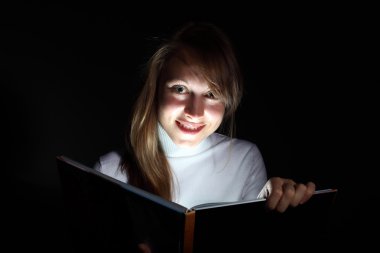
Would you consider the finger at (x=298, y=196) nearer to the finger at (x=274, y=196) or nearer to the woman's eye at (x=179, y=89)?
the finger at (x=274, y=196)

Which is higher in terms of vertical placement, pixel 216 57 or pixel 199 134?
pixel 216 57

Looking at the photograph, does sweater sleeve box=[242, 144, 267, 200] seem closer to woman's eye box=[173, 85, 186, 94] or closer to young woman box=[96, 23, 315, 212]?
young woman box=[96, 23, 315, 212]

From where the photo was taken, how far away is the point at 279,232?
68 centimetres

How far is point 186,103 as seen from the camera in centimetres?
87

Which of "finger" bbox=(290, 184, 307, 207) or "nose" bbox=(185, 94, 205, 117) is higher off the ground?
"nose" bbox=(185, 94, 205, 117)

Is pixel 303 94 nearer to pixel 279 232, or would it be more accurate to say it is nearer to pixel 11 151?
pixel 279 232

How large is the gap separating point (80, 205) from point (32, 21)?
26.1 inches

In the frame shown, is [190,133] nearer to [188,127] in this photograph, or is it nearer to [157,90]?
[188,127]

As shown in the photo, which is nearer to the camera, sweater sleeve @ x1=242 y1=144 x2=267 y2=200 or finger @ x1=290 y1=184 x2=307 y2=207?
finger @ x1=290 y1=184 x2=307 y2=207

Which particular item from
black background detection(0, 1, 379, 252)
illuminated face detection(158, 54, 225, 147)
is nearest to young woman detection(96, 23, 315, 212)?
illuminated face detection(158, 54, 225, 147)

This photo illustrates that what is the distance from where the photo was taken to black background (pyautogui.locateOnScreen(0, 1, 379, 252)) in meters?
1.09

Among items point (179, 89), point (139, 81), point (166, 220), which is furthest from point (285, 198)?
point (139, 81)

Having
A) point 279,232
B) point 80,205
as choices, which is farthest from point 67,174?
point 279,232

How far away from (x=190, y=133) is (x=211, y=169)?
7.0 inches
